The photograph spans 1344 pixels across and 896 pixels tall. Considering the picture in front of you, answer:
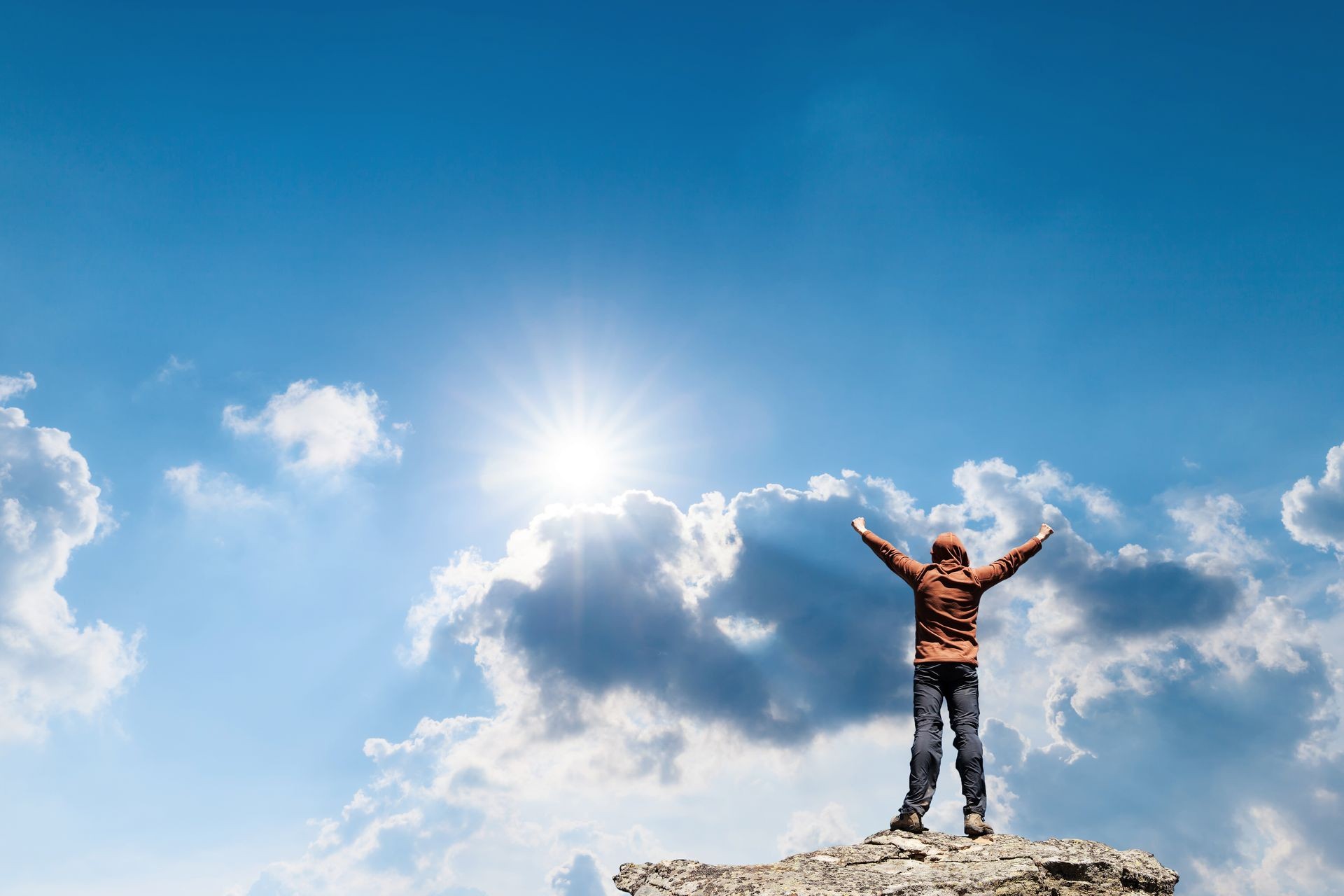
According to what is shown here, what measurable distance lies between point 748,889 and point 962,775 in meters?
3.86

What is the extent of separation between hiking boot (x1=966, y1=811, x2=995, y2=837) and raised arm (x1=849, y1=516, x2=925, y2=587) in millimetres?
3412

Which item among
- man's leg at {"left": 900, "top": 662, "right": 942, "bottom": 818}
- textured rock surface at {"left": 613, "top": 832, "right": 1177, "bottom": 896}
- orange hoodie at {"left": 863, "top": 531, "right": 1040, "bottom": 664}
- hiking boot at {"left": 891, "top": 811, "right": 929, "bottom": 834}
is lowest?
textured rock surface at {"left": 613, "top": 832, "right": 1177, "bottom": 896}

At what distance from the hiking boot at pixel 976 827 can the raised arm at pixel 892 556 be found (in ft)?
11.2

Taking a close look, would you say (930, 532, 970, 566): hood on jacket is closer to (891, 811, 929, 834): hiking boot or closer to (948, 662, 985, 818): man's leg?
(948, 662, 985, 818): man's leg

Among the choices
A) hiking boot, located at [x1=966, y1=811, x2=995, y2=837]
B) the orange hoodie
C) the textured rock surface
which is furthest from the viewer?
the orange hoodie

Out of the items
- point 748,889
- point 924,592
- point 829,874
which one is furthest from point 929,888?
point 924,592

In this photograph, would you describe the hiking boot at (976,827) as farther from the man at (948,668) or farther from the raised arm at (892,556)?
the raised arm at (892,556)

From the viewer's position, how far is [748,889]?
34.1ft

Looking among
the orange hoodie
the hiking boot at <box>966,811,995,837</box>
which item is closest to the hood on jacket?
the orange hoodie

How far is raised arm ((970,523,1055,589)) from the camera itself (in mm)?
12984

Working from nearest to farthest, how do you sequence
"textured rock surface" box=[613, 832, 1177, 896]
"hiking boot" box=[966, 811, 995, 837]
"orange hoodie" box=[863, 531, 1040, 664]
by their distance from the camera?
"textured rock surface" box=[613, 832, 1177, 896] < "hiking boot" box=[966, 811, 995, 837] < "orange hoodie" box=[863, 531, 1040, 664]

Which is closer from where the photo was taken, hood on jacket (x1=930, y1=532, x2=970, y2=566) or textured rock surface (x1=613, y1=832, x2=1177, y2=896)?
textured rock surface (x1=613, y1=832, x2=1177, y2=896)

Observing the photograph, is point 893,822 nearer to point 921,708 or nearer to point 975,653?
point 921,708

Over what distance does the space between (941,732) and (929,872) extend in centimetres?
229
